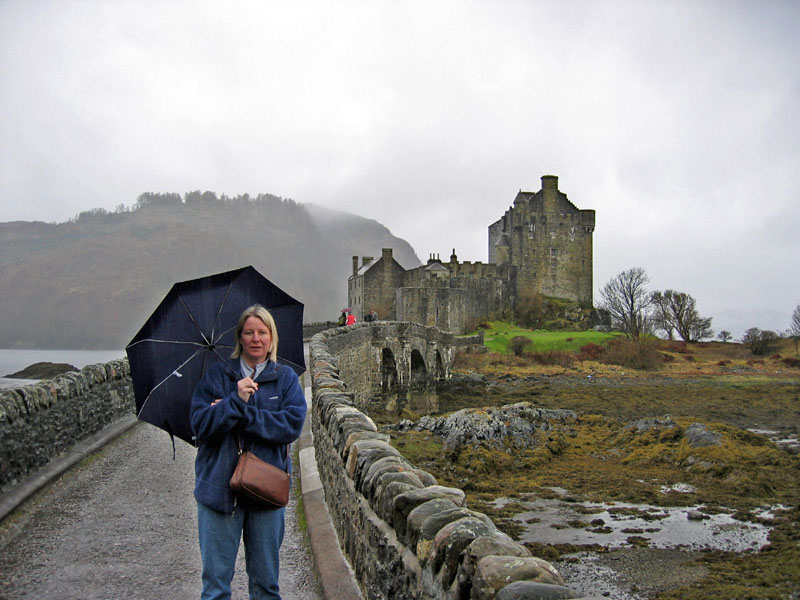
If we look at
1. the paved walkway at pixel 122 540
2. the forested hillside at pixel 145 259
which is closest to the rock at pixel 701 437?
the paved walkway at pixel 122 540

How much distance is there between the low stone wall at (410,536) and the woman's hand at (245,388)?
902mm

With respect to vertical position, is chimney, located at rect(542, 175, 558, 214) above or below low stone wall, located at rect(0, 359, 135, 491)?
above

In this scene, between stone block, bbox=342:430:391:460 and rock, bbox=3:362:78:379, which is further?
rock, bbox=3:362:78:379

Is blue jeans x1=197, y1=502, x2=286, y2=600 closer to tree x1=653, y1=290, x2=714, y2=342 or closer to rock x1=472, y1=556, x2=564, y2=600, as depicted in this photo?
rock x1=472, y1=556, x2=564, y2=600

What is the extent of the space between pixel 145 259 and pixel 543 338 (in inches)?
2989

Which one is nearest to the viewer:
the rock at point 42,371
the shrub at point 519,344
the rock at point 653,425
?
the rock at point 42,371

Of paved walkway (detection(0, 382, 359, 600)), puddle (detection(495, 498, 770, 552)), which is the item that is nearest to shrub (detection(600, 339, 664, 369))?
puddle (detection(495, 498, 770, 552))

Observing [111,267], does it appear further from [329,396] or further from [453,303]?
[329,396]

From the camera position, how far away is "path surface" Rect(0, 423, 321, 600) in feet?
14.2

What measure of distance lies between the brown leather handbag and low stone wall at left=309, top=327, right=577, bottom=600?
0.58m

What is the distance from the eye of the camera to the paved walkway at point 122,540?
433 centimetres

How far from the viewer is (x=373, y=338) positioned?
24094 millimetres

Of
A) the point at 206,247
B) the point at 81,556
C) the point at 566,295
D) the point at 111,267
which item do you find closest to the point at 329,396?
the point at 81,556

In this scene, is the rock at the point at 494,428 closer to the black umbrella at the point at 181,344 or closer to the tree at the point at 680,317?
the black umbrella at the point at 181,344
